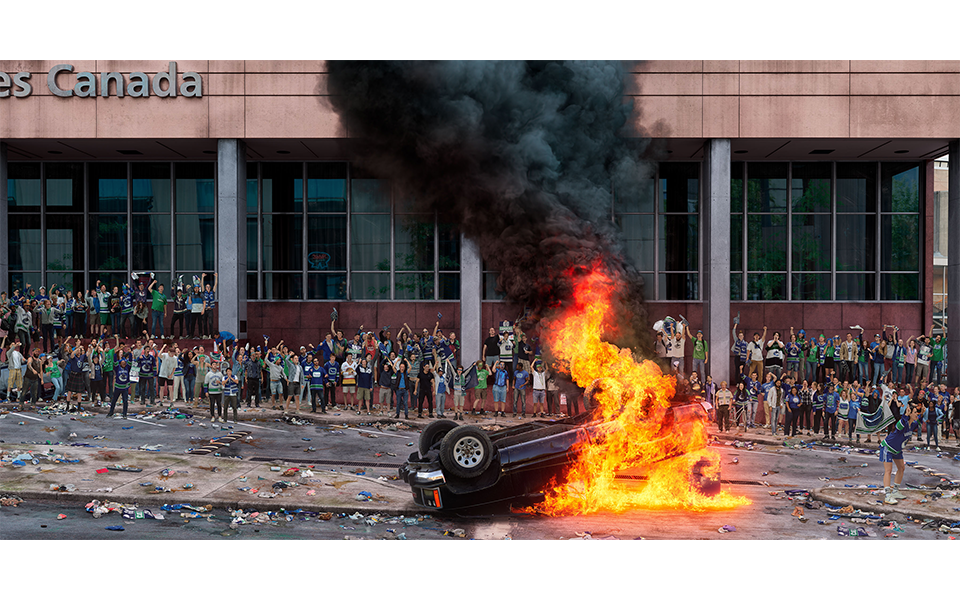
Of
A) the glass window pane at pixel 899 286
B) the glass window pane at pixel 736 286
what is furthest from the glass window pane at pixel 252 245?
the glass window pane at pixel 899 286

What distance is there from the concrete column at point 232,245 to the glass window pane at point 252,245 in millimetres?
1275

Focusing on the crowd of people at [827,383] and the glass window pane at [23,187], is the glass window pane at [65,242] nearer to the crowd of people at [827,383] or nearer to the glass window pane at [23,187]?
the glass window pane at [23,187]

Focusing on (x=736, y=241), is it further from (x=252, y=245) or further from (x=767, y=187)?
(x=252, y=245)

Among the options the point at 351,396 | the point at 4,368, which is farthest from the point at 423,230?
the point at 4,368

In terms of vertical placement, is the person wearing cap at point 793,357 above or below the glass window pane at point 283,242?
below

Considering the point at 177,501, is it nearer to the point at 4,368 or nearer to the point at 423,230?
the point at 4,368

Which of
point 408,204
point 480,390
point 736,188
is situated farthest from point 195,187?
point 736,188

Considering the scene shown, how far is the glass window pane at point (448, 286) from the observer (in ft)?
61.3

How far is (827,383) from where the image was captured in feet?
49.1

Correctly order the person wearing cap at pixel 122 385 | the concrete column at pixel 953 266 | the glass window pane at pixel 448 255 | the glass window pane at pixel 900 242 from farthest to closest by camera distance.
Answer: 1. the glass window pane at pixel 900 242
2. the glass window pane at pixel 448 255
3. the concrete column at pixel 953 266
4. the person wearing cap at pixel 122 385

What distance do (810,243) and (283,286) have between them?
14004 millimetres

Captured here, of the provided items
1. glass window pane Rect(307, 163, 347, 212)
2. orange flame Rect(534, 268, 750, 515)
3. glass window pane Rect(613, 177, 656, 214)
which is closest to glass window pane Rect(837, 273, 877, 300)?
glass window pane Rect(613, 177, 656, 214)

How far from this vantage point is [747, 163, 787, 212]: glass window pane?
1900 cm

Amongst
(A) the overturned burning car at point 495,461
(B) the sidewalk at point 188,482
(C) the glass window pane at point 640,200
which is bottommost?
(B) the sidewalk at point 188,482
